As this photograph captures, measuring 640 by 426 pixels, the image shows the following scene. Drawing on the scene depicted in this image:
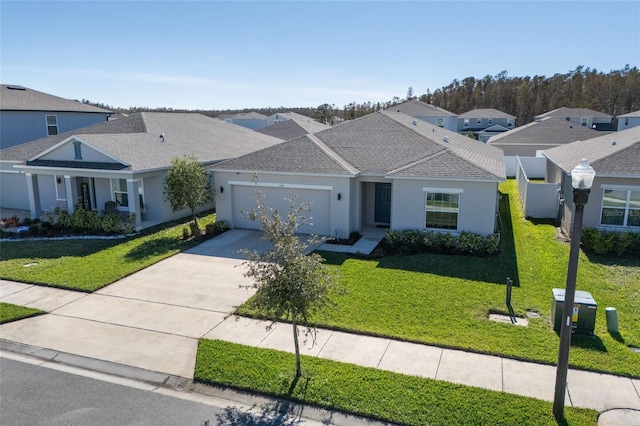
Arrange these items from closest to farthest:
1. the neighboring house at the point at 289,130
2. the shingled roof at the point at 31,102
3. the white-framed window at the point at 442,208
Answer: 1. the white-framed window at the point at 442,208
2. the shingled roof at the point at 31,102
3. the neighboring house at the point at 289,130

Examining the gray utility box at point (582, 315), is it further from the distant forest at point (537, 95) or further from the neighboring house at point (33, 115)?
the distant forest at point (537, 95)

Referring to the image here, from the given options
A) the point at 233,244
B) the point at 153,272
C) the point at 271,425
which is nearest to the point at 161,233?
the point at 233,244

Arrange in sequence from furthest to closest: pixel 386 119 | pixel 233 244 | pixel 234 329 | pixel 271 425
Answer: pixel 386 119 → pixel 233 244 → pixel 234 329 → pixel 271 425

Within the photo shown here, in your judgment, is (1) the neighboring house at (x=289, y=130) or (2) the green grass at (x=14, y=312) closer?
(2) the green grass at (x=14, y=312)

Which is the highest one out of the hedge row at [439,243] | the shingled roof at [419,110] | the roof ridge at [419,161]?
the shingled roof at [419,110]

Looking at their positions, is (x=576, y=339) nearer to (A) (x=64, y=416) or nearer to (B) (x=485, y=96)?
(A) (x=64, y=416)

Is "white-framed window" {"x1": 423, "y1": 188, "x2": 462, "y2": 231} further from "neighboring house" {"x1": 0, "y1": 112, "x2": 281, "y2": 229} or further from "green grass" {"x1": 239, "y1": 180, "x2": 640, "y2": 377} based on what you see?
"neighboring house" {"x1": 0, "y1": 112, "x2": 281, "y2": 229}

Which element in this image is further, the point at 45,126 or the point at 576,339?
the point at 45,126

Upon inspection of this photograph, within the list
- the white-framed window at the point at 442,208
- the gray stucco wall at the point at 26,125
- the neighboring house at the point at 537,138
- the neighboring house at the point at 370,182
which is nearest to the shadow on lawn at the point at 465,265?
the neighboring house at the point at 370,182
